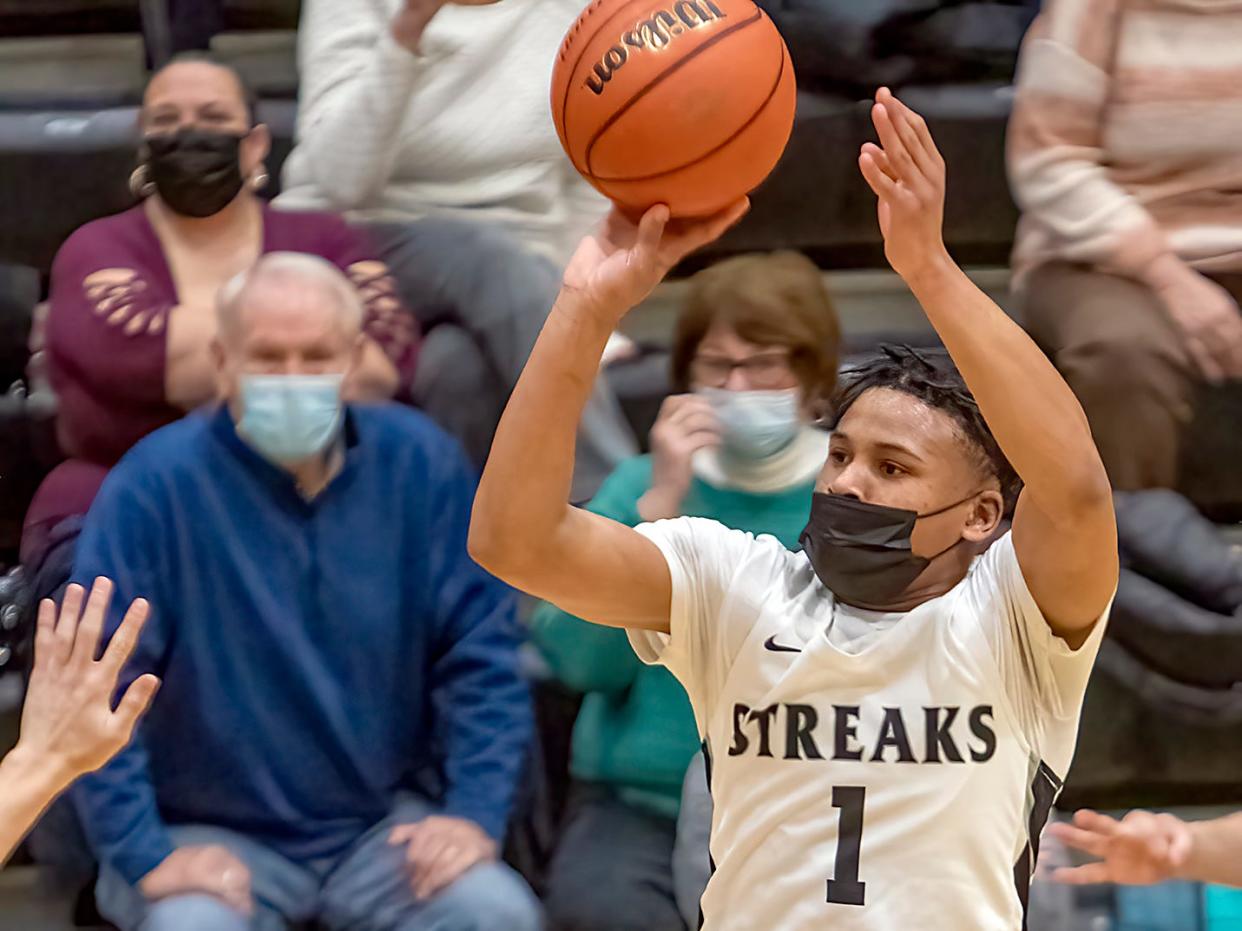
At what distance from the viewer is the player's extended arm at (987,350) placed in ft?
5.27

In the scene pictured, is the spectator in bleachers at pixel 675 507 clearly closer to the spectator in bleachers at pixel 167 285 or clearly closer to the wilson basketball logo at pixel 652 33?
the spectator in bleachers at pixel 167 285

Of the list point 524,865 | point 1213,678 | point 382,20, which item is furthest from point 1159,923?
point 382,20

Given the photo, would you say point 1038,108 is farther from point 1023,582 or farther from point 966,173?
point 1023,582

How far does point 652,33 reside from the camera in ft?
6.33

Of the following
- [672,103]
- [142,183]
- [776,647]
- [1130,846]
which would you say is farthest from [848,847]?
[142,183]

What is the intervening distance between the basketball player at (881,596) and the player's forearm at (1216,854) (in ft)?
0.68

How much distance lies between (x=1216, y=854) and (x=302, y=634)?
144 centimetres

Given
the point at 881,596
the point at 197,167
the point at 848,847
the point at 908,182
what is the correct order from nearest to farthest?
the point at 908,182
the point at 848,847
the point at 881,596
the point at 197,167

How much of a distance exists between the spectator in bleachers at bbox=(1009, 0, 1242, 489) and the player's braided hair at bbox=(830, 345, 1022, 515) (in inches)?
50.5

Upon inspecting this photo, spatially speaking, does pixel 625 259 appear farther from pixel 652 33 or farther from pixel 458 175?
pixel 458 175

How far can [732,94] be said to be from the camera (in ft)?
6.40

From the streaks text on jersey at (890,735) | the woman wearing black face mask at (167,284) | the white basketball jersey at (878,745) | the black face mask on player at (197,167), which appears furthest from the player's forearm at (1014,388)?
the black face mask on player at (197,167)

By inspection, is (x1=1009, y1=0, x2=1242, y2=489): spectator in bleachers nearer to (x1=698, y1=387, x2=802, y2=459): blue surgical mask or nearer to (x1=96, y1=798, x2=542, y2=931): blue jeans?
(x1=698, y1=387, x2=802, y2=459): blue surgical mask

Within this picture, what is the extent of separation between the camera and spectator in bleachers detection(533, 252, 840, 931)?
2.62 meters
